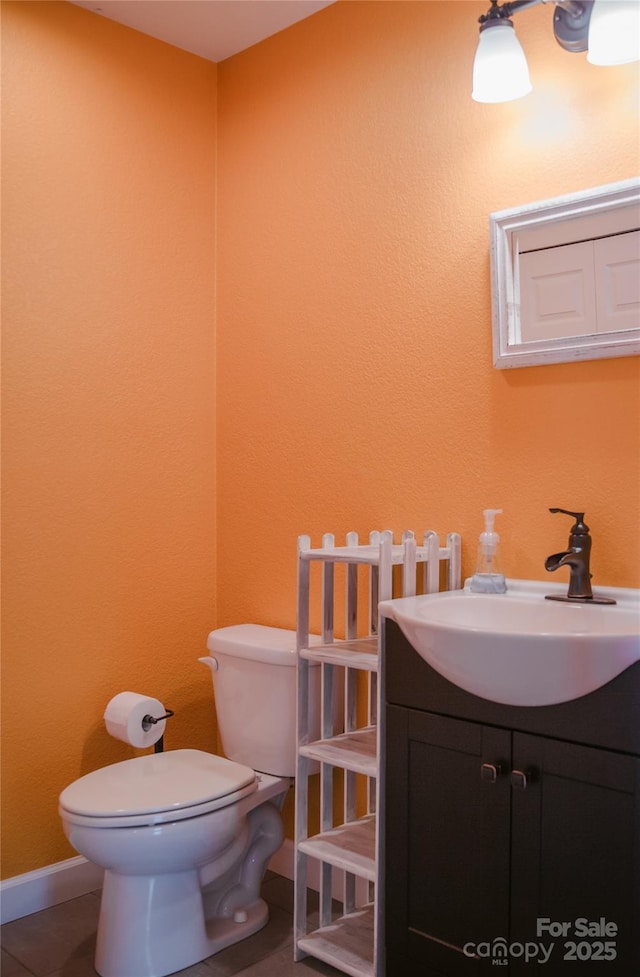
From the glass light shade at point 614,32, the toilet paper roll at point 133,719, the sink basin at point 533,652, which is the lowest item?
the toilet paper roll at point 133,719

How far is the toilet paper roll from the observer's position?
7.29 ft

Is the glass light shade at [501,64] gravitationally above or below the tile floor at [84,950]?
above

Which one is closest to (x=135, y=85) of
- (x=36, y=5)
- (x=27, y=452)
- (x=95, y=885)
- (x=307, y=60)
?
(x=36, y=5)

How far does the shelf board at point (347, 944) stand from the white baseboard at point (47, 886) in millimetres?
676

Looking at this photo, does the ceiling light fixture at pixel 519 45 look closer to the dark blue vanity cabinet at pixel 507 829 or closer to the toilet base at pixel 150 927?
Result: the dark blue vanity cabinet at pixel 507 829

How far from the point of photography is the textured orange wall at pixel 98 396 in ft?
7.36

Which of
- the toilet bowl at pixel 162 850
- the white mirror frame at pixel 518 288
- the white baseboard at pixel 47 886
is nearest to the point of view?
the white mirror frame at pixel 518 288

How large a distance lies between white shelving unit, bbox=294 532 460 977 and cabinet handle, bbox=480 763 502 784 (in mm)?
287

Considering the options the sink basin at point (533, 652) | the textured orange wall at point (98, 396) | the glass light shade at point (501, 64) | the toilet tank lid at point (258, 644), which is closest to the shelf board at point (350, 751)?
the toilet tank lid at point (258, 644)

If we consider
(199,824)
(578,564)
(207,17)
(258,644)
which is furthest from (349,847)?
(207,17)

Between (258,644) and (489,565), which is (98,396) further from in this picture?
(489,565)

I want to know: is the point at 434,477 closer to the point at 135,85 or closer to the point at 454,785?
the point at 454,785

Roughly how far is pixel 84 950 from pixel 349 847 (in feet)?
2.28

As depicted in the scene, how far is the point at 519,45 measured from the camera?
178 centimetres
